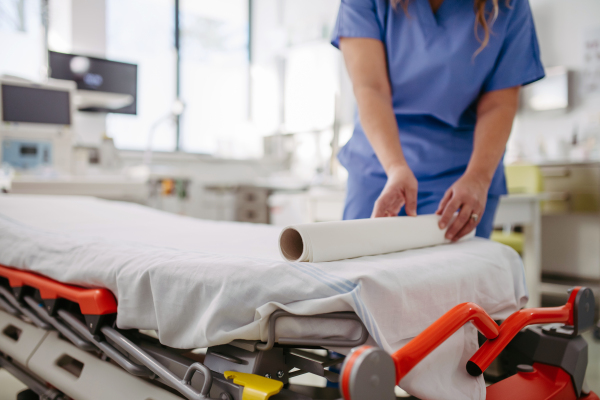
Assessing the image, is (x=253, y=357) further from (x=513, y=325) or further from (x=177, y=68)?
(x=177, y=68)

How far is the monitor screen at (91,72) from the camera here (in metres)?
3.28

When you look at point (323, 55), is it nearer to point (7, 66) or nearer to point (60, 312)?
point (7, 66)

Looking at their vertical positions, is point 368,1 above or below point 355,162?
above

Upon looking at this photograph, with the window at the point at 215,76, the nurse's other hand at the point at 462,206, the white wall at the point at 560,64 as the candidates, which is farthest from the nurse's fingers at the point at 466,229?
the window at the point at 215,76

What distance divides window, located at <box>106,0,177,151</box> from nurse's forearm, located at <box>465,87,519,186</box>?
4069mm

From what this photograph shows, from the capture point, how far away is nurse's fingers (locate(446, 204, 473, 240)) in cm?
86

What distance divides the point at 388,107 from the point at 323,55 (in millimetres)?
3913

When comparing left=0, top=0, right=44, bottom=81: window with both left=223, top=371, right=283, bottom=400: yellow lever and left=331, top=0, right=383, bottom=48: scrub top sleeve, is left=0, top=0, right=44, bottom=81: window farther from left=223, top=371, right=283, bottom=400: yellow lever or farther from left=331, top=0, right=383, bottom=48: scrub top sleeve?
left=223, top=371, right=283, bottom=400: yellow lever

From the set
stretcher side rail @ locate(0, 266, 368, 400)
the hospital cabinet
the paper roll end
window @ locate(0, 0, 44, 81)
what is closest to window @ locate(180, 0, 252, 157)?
window @ locate(0, 0, 44, 81)

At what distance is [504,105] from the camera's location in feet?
3.34

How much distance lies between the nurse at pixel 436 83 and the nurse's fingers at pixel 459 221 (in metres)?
0.10

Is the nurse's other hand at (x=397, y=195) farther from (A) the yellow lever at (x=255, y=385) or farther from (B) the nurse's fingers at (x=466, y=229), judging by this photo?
(A) the yellow lever at (x=255, y=385)

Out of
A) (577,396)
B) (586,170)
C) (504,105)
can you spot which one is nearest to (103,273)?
(577,396)

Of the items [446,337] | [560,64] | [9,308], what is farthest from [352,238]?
[560,64]
